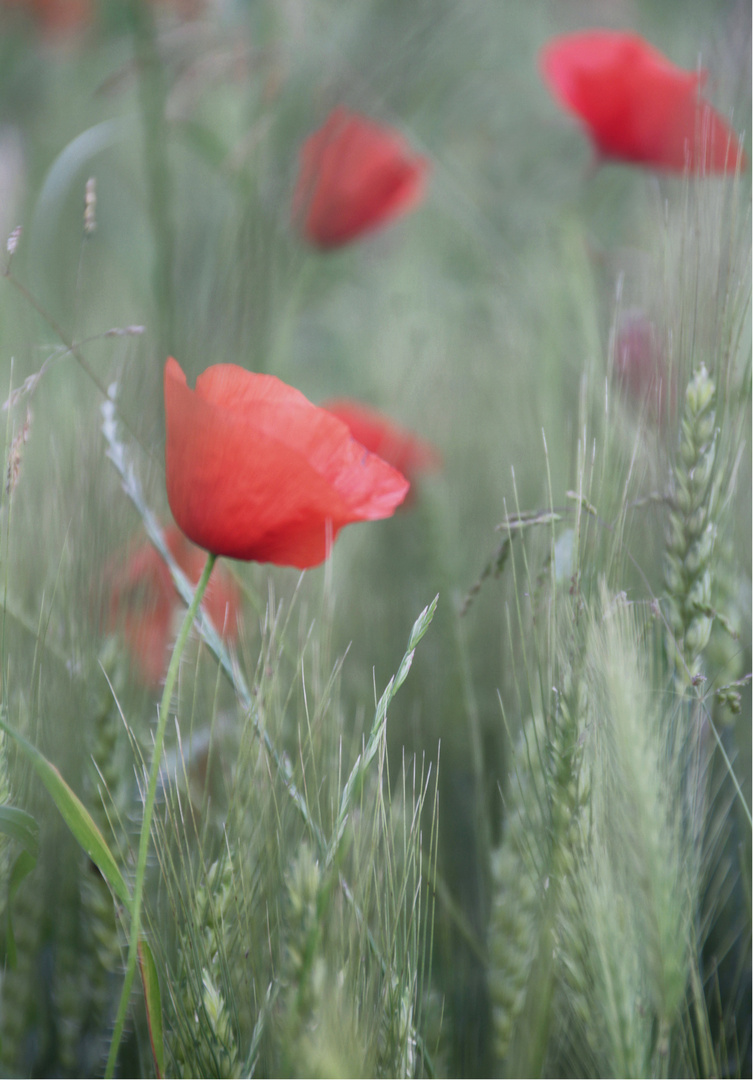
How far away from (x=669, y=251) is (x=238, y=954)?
30cm

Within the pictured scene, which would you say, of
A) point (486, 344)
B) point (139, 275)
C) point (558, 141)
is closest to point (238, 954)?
point (486, 344)

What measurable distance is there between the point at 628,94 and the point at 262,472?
41cm

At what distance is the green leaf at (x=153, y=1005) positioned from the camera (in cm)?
23

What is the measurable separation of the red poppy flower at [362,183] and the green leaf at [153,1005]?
0.45 m

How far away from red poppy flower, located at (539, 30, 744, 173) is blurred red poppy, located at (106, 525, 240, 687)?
351 mm

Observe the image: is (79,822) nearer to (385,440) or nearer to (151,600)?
(151,600)

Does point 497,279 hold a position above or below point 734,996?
above

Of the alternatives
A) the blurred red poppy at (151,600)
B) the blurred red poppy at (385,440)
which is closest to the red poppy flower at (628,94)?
the blurred red poppy at (385,440)

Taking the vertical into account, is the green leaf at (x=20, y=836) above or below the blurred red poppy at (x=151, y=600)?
below

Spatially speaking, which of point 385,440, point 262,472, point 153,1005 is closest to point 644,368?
point 385,440

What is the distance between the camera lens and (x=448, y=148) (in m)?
0.95

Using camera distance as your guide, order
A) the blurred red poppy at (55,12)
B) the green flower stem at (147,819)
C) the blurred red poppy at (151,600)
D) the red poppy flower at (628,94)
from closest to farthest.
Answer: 1. the green flower stem at (147,819)
2. the blurred red poppy at (151,600)
3. the red poppy flower at (628,94)
4. the blurred red poppy at (55,12)

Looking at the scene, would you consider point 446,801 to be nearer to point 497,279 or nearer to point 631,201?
point 497,279

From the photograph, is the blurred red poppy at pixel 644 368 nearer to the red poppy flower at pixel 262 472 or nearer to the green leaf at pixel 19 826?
the red poppy flower at pixel 262 472
